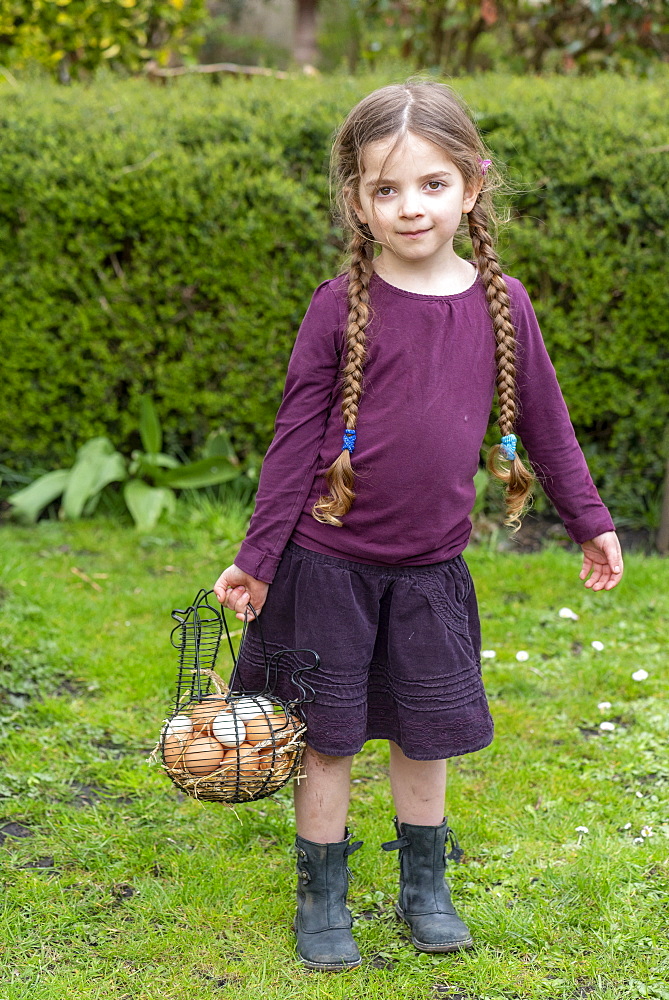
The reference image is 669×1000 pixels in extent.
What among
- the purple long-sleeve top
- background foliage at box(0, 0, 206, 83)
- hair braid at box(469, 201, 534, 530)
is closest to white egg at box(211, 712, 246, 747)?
the purple long-sleeve top

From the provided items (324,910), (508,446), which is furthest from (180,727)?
(508,446)

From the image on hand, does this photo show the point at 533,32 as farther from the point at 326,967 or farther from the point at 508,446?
the point at 326,967

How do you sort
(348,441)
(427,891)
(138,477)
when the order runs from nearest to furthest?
(348,441) < (427,891) < (138,477)

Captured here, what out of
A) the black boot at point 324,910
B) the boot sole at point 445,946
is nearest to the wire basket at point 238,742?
the black boot at point 324,910

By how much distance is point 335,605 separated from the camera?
1945 mm

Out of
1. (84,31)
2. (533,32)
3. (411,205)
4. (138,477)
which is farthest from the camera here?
(533,32)

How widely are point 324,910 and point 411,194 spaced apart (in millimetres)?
1433

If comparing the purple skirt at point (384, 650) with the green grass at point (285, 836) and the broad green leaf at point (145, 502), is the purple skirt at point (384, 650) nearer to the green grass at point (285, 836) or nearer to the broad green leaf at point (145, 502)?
the green grass at point (285, 836)

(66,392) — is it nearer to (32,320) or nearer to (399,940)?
(32,320)

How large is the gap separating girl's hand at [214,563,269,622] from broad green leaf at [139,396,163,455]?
2.51 meters

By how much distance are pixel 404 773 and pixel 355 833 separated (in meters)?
0.44

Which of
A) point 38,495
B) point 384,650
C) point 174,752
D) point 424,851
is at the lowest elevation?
point 38,495

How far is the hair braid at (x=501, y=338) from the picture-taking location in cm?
197

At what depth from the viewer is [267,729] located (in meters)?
1.88
